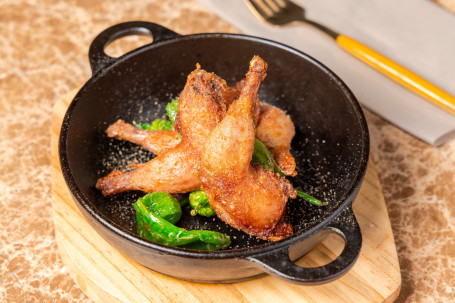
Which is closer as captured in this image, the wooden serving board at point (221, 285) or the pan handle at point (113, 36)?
the wooden serving board at point (221, 285)

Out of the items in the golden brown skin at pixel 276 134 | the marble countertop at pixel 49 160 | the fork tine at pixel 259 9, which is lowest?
the marble countertop at pixel 49 160

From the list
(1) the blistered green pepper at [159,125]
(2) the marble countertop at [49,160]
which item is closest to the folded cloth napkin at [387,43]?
(2) the marble countertop at [49,160]

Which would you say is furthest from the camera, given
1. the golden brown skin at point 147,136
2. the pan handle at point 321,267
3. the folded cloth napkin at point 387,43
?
the folded cloth napkin at point 387,43

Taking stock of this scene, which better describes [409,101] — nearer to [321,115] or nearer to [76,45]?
[321,115]

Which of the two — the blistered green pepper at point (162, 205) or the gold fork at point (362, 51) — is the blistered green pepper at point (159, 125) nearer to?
the blistered green pepper at point (162, 205)

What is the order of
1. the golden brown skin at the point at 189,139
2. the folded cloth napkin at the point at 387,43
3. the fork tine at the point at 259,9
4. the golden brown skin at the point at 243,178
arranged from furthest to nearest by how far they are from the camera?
the fork tine at the point at 259,9, the folded cloth napkin at the point at 387,43, the golden brown skin at the point at 189,139, the golden brown skin at the point at 243,178

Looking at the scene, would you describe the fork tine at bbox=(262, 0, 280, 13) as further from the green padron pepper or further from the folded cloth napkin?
the green padron pepper

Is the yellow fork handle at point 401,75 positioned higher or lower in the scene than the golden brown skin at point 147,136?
higher

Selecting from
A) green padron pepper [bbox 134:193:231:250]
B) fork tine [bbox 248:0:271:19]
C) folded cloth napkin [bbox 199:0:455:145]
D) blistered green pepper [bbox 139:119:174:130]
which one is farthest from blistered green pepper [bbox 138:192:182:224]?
fork tine [bbox 248:0:271:19]
